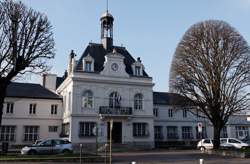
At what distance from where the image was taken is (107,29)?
4381 cm

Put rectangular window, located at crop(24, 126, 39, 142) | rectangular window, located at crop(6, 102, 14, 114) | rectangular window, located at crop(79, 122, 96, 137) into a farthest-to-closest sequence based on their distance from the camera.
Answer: rectangular window, located at crop(24, 126, 39, 142) < rectangular window, located at crop(6, 102, 14, 114) < rectangular window, located at crop(79, 122, 96, 137)

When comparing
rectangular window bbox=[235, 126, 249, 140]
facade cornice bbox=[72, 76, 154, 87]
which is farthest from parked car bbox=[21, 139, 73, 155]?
rectangular window bbox=[235, 126, 249, 140]

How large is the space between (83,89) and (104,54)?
7.29 m

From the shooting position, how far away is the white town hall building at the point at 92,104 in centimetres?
3741

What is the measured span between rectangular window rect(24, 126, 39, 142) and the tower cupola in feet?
52.1

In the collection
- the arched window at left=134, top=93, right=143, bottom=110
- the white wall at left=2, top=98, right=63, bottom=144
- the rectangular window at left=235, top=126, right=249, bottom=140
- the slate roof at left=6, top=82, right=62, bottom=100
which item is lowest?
the rectangular window at left=235, top=126, right=249, bottom=140

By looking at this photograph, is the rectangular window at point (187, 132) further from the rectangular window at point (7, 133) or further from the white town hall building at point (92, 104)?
the rectangular window at point (7, 133)

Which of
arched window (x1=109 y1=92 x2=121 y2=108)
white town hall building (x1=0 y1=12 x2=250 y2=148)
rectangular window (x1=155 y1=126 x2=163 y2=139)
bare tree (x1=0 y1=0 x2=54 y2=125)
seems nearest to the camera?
bare tree (x1=0 y1=0 x2=54 y2=125)

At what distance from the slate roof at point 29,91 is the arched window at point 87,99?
246 inches

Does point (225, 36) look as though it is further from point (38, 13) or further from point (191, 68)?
point (38, 13)

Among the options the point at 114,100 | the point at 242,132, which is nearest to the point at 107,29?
the point at 114,100

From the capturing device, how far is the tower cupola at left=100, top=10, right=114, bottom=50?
42719 millimetres

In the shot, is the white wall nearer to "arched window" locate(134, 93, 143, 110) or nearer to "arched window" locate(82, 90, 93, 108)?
"arched window" locate(82, 90, 93, 108)

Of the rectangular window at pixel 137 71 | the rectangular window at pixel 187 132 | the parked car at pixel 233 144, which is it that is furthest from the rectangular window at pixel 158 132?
the parked car at pixel 233 144
